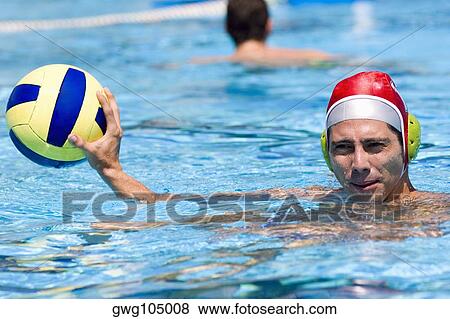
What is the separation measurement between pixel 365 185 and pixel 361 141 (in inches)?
8.5

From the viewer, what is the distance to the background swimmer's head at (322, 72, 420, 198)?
166 inches

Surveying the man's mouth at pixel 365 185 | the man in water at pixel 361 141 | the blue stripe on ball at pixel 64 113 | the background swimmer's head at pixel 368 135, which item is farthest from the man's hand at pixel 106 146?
the man's mouth at pixel 365 185

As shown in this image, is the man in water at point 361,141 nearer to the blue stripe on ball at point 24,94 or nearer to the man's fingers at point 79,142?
the man's fingers at point 79,142

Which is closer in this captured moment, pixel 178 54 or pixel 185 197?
pixel 185 197

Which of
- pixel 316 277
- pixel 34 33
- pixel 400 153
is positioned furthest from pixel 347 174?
pixel 34 33

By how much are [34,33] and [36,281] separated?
35.3 feet

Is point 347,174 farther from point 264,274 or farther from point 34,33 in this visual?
point 34,33

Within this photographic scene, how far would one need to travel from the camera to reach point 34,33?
551 inches

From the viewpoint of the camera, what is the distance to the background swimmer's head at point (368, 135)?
4227mm

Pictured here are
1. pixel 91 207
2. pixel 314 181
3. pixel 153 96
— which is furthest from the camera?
pixel 153 96

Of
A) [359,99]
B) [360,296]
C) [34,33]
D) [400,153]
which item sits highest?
[34,33]
